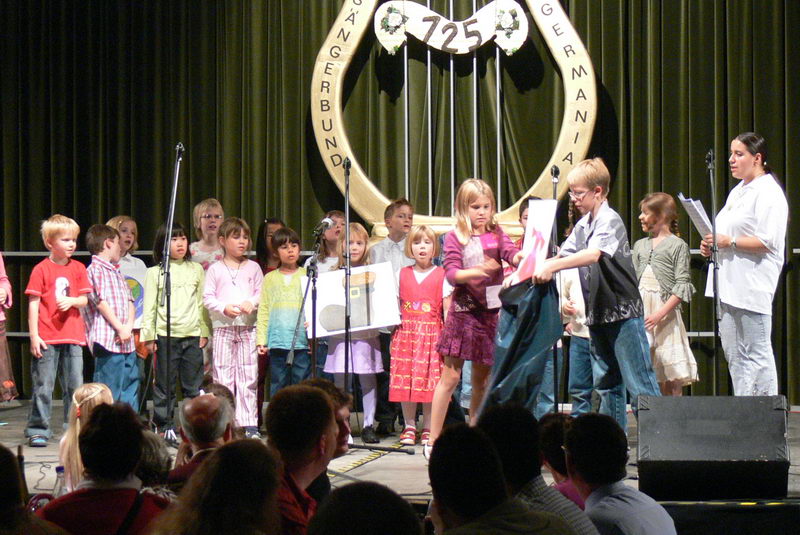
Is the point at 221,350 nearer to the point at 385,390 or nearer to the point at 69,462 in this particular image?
the point at 385,390

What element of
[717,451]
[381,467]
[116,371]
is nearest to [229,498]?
[717,451]

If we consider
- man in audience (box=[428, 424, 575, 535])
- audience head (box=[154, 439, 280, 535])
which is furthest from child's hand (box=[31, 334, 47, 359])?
man in audience (box=[428, 424, 575, 535])

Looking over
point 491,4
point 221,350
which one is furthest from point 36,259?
point 491,4

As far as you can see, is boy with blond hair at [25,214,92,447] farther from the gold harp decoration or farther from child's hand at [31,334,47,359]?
the gold harp decoration

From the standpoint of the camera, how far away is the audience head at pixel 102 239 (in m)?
6.41

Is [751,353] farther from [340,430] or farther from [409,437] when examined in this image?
[340,430]

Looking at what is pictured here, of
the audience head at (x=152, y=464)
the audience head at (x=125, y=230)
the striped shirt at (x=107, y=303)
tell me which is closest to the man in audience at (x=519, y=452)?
the audience head at (x=152, y=464)

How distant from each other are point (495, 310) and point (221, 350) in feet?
6.45

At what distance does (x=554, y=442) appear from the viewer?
3.02 m

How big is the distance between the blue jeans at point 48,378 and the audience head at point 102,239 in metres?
0.60

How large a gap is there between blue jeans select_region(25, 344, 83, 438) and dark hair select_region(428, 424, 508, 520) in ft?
15.4

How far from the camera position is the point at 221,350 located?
21.2ft

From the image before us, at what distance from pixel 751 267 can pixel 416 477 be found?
6.55ft

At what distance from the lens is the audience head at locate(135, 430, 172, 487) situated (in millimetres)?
2867
